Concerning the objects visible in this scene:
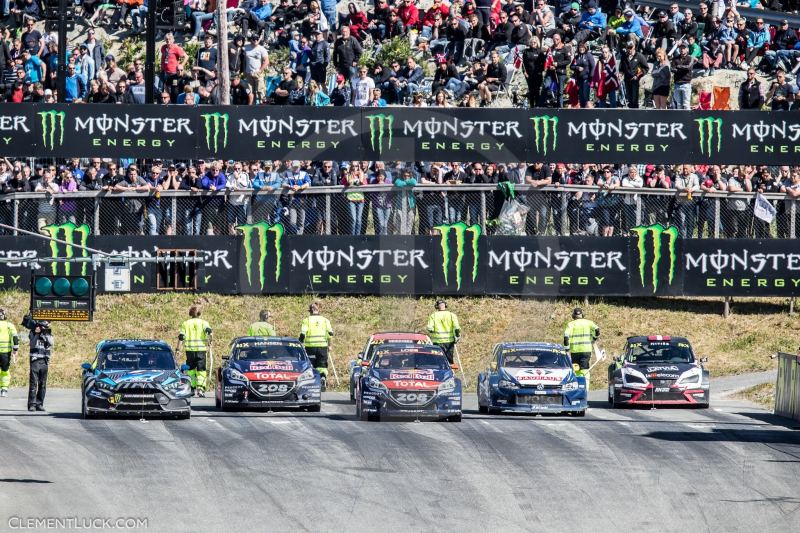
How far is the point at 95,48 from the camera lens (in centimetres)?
3844

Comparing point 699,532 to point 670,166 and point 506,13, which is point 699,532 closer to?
point 670,166

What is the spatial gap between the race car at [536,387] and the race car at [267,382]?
3.28 metres

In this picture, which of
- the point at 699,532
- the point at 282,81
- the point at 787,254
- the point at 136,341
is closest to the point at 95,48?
the point at 282,81

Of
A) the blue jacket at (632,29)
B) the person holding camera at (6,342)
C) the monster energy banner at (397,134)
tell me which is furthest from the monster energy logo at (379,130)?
the person holding camera at (6,342)

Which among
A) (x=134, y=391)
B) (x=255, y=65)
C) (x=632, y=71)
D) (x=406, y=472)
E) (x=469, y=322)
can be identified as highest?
(x=255, y=65)

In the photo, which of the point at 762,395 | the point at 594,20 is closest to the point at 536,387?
the point at 762,395

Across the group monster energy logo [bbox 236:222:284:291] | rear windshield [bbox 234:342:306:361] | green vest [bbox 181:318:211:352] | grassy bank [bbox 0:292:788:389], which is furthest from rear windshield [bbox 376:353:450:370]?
monster energy logo [bbox 236:222:284:291]

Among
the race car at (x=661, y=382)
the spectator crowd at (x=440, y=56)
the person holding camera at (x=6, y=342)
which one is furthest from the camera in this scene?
the spectator crowd at (x=440, y=56)

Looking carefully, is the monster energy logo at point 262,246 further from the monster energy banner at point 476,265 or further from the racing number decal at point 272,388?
the racing number decal at point 272,388

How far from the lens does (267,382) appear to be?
2822cm

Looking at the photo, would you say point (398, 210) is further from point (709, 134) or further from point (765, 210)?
point (765, 210)

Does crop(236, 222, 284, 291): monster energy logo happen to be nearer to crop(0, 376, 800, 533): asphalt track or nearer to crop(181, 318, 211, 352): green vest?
crop(181, 318, 211, 352): green vest

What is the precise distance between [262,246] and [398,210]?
10.6 feet

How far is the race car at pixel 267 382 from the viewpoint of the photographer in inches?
1112
